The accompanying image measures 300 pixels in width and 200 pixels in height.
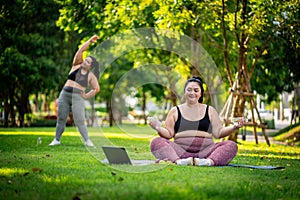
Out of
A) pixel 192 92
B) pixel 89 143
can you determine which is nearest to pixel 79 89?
pixel 89 143

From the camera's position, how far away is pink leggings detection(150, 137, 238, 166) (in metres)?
8.35

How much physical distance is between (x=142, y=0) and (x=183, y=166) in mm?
8264

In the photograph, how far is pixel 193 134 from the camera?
28.0 feet

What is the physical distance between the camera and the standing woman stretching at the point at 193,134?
331 inches

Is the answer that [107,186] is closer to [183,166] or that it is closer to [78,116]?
[183,166]

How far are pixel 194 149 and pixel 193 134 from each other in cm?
24

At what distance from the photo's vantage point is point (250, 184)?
625cm

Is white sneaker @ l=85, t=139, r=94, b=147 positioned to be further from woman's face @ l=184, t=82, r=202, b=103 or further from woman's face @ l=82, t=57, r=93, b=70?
woman's face @ l=184, t=82, r=202, b=103

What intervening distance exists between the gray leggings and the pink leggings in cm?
335

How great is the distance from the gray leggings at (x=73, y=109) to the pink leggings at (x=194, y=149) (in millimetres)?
3350

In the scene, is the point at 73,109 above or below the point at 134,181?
above

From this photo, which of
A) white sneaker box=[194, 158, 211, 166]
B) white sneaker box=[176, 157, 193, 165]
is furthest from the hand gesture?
white sneaker box=[194, 158, 211, 166]

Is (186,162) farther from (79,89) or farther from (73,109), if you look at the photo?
(79,89)

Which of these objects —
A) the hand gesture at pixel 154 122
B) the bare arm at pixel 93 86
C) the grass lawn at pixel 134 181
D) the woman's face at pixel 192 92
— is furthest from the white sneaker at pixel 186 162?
the bare arm at pixel 93 86
